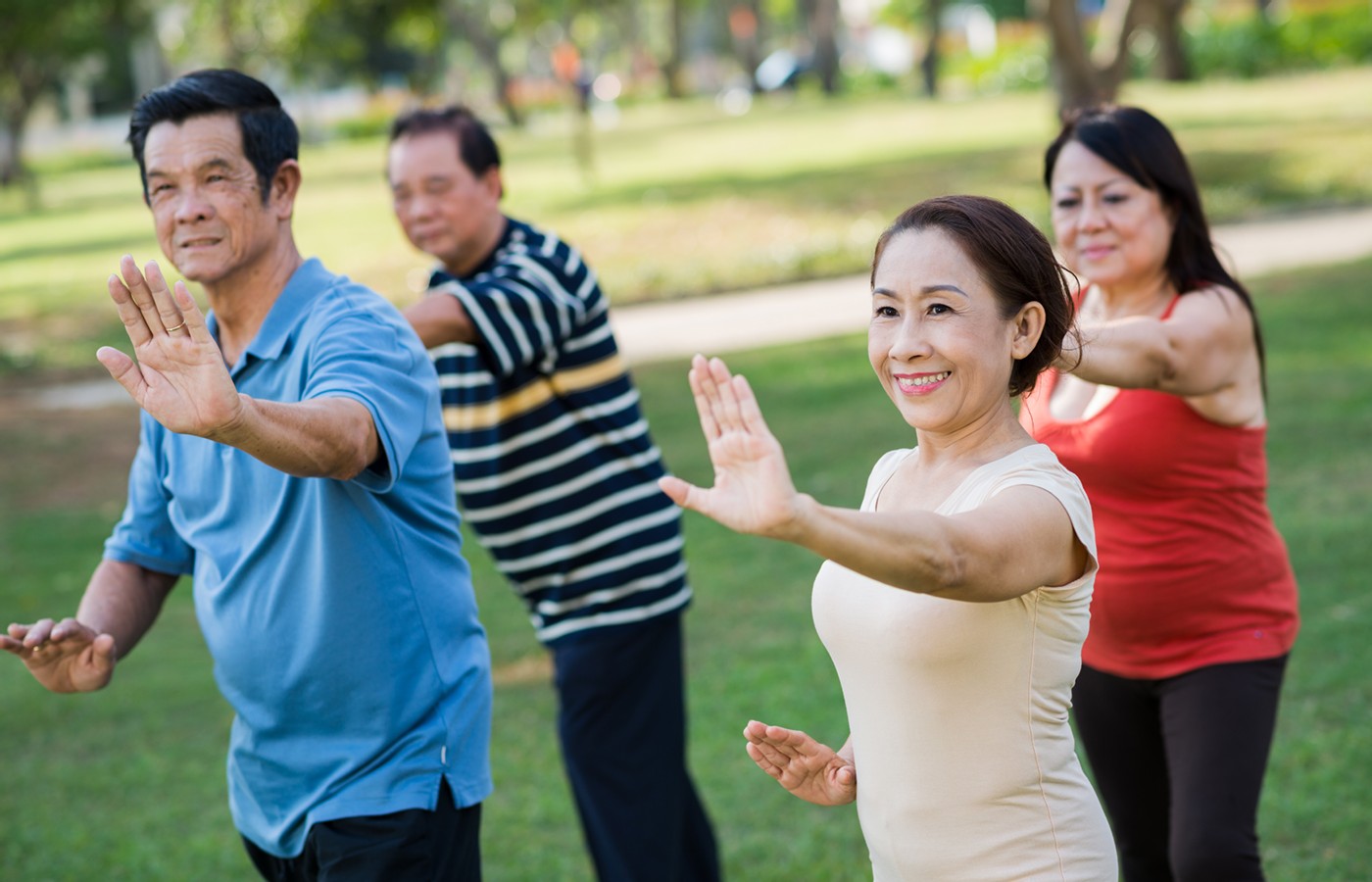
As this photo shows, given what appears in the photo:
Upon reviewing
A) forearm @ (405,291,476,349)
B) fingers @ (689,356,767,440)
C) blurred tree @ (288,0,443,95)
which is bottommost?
forearm @ (405,291,476,349)

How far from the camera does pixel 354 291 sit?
10.2ft

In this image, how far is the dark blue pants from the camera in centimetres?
426

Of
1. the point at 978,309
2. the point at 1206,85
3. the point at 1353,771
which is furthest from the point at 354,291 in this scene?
the point at 1206,85

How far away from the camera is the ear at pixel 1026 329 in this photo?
96.3 inches

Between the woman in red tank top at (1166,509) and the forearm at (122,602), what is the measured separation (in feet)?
6.53

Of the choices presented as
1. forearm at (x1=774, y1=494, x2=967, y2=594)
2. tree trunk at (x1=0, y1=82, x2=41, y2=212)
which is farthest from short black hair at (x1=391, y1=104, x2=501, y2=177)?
tree trunk at (x1=0, y1=82, x2=41, y2=212)

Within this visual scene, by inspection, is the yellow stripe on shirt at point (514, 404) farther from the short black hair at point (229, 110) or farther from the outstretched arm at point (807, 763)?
the outstretched arm at point (807, 763)

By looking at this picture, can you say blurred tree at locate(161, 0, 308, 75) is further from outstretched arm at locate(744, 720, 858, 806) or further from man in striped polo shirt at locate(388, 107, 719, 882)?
outstretched arm at locate(744, 720, 858, 806)

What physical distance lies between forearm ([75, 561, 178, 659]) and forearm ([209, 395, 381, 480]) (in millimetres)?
908

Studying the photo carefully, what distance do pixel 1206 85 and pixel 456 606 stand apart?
3480 cm

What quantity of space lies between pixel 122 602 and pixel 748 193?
67.1 ft

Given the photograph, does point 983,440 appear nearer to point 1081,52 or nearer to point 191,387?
point 191,387

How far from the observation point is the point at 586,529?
427cm

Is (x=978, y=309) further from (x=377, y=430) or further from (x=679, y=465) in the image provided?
(x=679, y=465)
